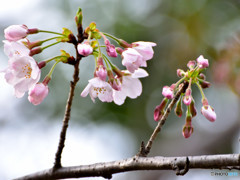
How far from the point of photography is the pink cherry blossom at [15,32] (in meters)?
1.55

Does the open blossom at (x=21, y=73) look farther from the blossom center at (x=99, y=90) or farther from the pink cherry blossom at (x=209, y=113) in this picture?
the pink cherry blossom at (x=209, y=113)

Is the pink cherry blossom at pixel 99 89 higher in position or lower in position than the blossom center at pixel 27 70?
lower

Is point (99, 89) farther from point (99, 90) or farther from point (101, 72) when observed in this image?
point (101, 72)

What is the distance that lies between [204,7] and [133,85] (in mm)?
4412

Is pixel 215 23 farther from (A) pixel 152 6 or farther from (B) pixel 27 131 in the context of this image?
(B) pixel 27 131

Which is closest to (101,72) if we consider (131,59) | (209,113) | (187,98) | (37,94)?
(131,59)

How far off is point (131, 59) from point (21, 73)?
0.45 m

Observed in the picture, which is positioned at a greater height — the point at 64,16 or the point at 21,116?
the point at 64,16

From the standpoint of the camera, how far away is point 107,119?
5930mm

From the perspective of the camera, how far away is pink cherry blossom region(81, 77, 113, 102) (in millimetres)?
1610

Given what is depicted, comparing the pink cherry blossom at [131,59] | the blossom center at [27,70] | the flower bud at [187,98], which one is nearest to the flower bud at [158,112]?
the flower bud at [187,98]

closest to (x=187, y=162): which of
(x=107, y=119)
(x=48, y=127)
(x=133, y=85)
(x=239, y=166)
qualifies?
(x=239, y=166)

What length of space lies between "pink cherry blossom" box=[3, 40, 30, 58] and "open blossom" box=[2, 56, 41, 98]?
0.03m

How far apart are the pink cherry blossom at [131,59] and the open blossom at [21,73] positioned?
1.14 feet
